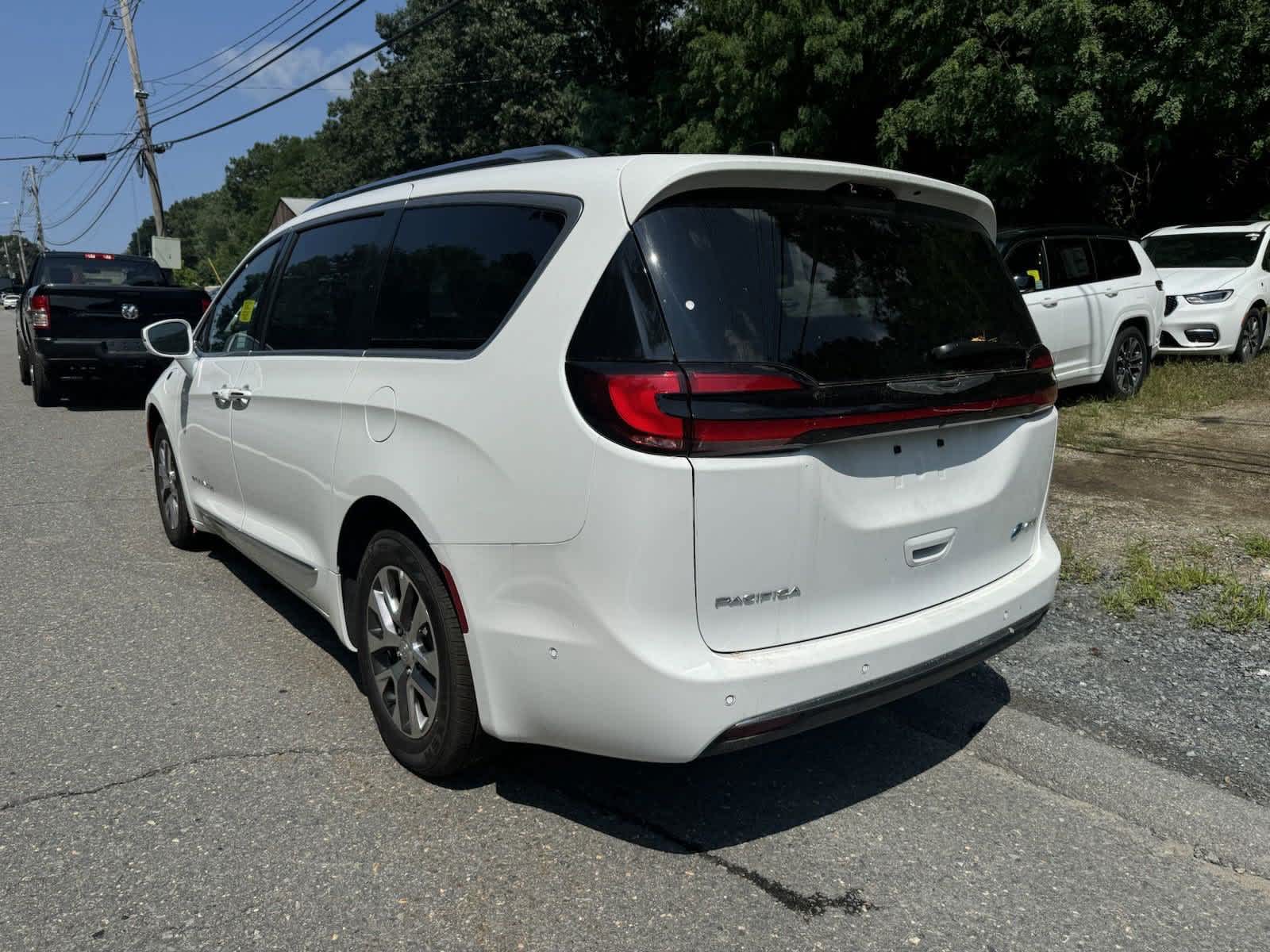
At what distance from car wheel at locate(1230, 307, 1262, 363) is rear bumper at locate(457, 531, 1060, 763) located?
1094 centimetres

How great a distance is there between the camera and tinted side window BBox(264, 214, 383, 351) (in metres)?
3.81

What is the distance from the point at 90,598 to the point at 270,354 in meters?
1.90

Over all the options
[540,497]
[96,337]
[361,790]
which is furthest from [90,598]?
[96,337]

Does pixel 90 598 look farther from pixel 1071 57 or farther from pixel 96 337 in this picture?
pixel 1071 57

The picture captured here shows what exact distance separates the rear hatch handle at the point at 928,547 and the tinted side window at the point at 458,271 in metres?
1.28

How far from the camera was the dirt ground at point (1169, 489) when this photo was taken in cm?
578

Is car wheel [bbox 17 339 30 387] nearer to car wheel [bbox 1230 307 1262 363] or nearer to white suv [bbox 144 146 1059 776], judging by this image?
white suv [bbox 144 146 1059 776]

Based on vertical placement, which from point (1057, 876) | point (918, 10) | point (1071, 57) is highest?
point (918, 10)

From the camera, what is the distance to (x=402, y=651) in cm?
342

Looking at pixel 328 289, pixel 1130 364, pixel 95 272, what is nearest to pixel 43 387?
pixel 95 272

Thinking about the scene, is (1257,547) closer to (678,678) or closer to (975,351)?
(975,351)

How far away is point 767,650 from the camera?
271cm

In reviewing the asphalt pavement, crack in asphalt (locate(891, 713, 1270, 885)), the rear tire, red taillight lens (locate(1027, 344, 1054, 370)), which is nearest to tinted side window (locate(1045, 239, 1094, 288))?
the rear tire

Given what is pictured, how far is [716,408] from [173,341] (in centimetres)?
383
